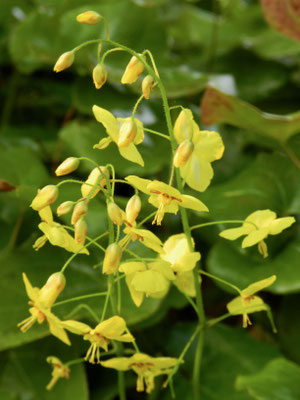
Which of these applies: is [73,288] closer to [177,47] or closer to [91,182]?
[91,182]

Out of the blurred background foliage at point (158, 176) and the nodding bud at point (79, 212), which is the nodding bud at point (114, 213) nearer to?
the nodding bud at point (79, 212)

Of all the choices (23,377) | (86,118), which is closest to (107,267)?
(23,377)

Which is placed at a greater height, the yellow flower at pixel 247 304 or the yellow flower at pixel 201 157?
the yellow flower at pixel 201 157

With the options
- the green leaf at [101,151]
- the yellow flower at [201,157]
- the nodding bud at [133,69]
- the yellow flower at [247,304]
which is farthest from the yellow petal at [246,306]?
the green leaf at [101,151]

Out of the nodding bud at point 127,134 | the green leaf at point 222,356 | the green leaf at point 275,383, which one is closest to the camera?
the nodding bud at point 127,134

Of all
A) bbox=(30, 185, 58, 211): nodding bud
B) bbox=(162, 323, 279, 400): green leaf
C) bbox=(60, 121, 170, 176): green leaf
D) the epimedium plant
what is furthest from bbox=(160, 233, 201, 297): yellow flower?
bbox=(60, 121, 170, 176): green leaf

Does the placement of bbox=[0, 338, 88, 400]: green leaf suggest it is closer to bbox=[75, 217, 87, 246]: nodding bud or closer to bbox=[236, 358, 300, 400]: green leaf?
bbox=[236, 358, 300, 400]: green leaf

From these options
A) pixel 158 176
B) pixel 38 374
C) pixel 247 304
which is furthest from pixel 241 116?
pixel 38 374
